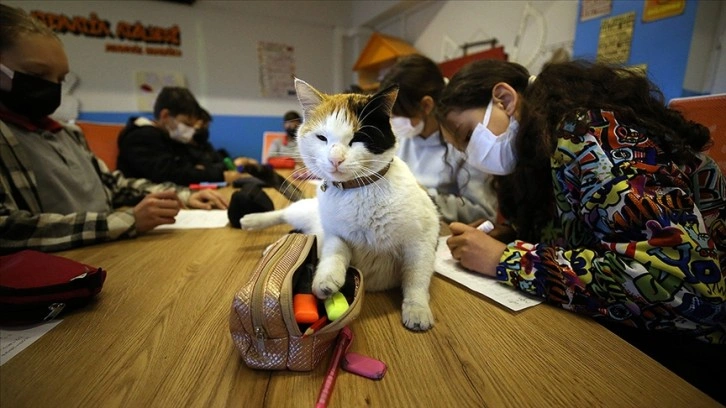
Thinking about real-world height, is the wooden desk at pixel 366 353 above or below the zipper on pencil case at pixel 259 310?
below

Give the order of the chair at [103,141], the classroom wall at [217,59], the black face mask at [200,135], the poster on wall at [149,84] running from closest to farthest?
the chair at [103,141]
the black face mask at [200,135]
the classroom wall at [217,59]
the poster on wall at [149,84]

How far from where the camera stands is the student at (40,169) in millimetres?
889

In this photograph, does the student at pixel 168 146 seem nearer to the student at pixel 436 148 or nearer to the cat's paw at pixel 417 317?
the student at pixel 436 148

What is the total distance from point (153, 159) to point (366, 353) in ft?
7.08

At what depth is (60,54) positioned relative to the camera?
3.35 ft

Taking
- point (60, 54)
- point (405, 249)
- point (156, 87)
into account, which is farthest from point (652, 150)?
point (156, 87)

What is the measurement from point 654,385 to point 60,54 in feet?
5.96

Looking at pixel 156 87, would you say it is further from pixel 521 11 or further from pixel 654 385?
pixel 654 385

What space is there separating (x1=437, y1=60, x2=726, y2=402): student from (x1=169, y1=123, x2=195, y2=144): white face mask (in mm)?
2209

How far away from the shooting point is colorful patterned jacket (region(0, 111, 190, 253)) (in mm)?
840

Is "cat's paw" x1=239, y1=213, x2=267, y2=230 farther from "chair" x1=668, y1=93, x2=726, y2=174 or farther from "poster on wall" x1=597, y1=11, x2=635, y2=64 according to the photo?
"poster on wall" x1=597, y1=11, x2=635, y2=64

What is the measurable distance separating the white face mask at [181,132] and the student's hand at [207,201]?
96 centimetres

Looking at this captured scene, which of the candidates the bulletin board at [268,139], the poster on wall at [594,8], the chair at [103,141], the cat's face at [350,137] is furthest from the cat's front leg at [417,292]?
the bulletin board at [268,139]

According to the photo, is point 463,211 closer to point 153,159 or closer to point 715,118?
point 715,118
